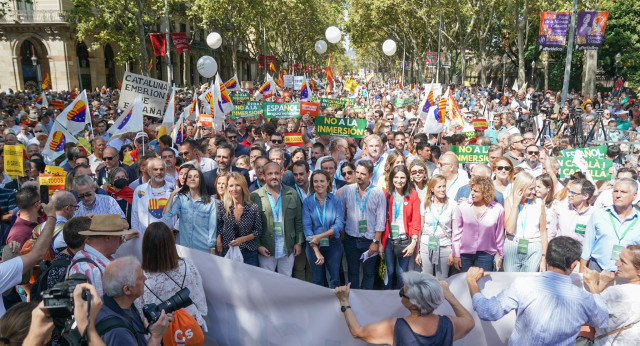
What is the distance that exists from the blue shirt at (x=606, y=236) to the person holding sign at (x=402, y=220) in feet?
5.58

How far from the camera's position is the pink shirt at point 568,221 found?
529 centimetres

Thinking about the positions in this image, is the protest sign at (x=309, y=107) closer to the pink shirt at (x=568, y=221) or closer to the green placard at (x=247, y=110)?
the green placard at (x=247, y=110)

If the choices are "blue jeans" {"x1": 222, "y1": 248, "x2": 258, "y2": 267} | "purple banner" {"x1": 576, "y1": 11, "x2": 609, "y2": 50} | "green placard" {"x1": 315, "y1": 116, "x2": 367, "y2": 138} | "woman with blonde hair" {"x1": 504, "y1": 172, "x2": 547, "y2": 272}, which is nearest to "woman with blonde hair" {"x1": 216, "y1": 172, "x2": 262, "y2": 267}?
"blue jeans" {"x1": 222, "y1": 248, "x2": 258, "y2": 267}

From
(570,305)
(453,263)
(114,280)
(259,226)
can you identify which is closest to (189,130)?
(259,226)

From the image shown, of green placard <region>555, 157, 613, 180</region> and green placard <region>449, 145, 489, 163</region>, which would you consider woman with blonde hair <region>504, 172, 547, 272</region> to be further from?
green placard <region>449, 145, 489, 163</region>

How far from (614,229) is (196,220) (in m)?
4.26

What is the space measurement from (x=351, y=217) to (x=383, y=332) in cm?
237

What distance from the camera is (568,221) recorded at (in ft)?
17.7

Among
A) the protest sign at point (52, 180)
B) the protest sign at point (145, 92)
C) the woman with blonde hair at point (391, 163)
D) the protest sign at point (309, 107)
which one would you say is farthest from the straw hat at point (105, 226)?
the protest sign at point (309, 107)

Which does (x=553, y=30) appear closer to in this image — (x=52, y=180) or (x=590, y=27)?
(x=590, y=27)

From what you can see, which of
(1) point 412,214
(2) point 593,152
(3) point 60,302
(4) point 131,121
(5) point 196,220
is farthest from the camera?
(4) point 131,121

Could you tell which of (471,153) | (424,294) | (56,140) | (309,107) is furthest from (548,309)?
(309,107)

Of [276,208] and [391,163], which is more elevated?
[391,163]

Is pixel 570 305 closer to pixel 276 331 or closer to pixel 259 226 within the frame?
pixel 276 331
